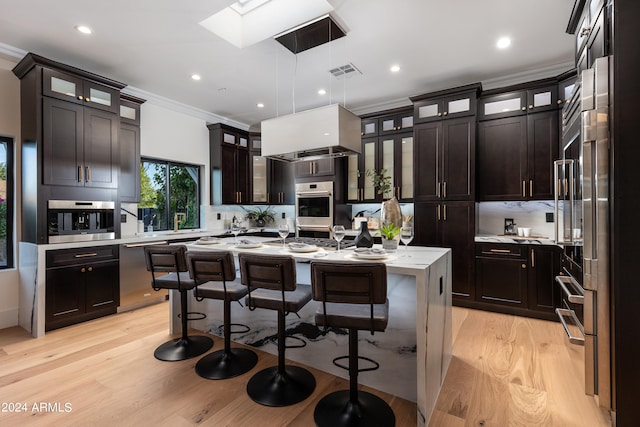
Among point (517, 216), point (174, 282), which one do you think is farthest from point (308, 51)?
point (517, 216)

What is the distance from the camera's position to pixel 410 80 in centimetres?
410

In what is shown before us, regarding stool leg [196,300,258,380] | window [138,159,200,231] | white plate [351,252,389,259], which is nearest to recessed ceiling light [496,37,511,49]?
white plate [351,252,389,259]

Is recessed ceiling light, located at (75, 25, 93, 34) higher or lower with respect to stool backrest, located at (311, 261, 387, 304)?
higher

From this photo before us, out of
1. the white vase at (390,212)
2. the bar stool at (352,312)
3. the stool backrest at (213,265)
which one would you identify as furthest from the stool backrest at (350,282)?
the white vase at (390,212)

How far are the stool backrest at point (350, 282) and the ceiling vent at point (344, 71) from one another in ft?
9.49

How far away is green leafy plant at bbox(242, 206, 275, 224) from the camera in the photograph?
609cm

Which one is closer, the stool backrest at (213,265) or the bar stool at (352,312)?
the bar stool at (352,312)

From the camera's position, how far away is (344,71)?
381 cm

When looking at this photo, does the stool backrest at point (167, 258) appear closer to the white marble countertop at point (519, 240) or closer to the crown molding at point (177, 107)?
the crown molding at point (177, 107)

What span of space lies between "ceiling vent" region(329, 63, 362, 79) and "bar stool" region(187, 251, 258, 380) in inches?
108

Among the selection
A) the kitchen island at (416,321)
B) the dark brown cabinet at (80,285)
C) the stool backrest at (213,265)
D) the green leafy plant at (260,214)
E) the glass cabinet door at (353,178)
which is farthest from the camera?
the green leafy plant at (260,214)

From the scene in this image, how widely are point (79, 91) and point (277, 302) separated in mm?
3409

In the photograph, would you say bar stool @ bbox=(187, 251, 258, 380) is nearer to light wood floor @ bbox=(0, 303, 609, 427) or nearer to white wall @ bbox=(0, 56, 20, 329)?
light wood floor @ bbox=(0, 303, 609, 427)

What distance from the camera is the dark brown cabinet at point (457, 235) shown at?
3.92 meters
